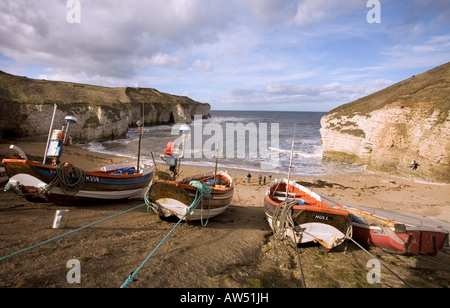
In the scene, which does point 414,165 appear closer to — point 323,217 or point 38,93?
point 323,217

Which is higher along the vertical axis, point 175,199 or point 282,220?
point 175,199

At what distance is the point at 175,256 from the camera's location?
7.04m

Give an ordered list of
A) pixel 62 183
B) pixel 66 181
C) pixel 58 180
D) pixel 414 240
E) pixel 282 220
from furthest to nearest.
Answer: pixel 66 181
pixel 62 183
pixel 58 180
pixel 282 220
pixel 414 240

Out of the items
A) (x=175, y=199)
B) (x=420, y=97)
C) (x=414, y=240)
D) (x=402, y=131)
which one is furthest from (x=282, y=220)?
(x=420, y=97)

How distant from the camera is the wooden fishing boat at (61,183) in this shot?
9648 millimetres

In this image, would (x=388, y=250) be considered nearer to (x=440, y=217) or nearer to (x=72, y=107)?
(x=440, y=217)

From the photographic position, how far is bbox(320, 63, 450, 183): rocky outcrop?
24109 millimetres

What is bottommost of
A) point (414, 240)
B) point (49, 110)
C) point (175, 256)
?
point (414, 240)

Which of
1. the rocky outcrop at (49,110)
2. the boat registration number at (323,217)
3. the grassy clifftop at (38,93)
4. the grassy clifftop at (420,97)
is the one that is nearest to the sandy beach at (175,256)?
the boat registration number at (323,217)

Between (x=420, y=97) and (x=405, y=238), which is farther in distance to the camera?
(x=420, y=97)

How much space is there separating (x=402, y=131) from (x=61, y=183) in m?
35.4

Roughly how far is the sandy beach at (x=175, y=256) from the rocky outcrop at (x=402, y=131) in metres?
20.2

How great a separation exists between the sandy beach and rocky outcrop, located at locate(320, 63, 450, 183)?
20.2 metres
